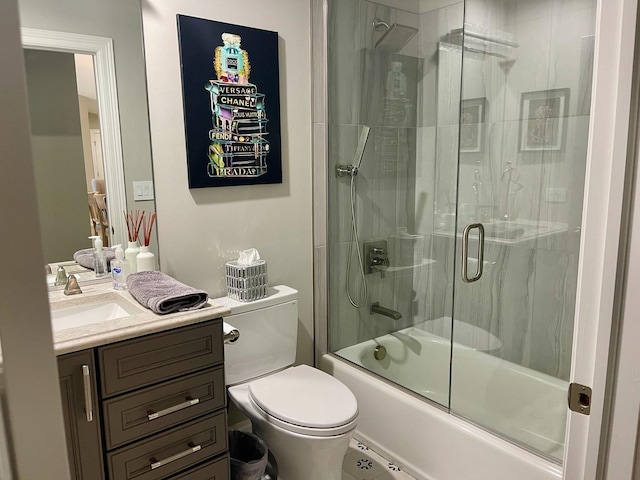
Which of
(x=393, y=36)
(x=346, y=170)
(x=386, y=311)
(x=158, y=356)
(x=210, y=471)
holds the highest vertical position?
(x=393, y=36)

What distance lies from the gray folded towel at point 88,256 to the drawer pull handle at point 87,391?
66 cm

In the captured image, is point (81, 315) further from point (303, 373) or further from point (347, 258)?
point (347, 258)

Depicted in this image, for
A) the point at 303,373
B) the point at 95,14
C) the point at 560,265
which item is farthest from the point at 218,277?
the point at 560,265

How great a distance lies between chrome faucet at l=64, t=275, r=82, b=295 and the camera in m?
1.86

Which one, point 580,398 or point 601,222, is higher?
point 601,222

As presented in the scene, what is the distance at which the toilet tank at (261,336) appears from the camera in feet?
6.95

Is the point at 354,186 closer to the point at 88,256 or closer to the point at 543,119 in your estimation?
the point at 543,119

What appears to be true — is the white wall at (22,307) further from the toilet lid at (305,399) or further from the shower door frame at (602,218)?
the toilet lid at (305,399)

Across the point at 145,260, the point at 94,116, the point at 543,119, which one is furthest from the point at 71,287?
the point at 543,119

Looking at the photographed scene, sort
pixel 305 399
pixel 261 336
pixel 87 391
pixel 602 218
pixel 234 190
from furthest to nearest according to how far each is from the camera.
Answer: pixel 234 190, pixel 261 336, pixel 305 399, pixel 87 391, pixel 602 218

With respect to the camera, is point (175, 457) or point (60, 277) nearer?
point (175, 457)

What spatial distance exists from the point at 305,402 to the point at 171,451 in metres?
0.53

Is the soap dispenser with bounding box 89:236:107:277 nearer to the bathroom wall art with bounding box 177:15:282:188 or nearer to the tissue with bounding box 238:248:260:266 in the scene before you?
the bathroom wall art with bounding box 177:15:282:188

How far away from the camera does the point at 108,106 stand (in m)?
1.94
